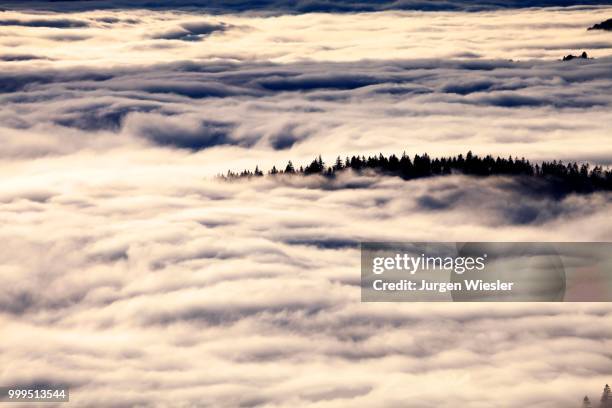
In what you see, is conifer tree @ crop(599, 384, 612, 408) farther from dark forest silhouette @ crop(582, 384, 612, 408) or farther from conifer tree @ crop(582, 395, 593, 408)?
conifer tree @ crop(582, 395, 593, 408)

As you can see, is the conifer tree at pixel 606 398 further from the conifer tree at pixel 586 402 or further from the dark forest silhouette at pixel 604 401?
the conifer tree at pixel 586 402

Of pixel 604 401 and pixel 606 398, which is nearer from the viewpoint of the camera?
pixel 604 401

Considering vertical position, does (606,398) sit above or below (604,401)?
above

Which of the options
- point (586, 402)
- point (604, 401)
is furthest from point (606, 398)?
point (586, 402)

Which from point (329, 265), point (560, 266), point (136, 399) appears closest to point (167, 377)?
point (136, 399)

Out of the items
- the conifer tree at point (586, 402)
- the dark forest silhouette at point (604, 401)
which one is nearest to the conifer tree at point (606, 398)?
the dark forest silhouette at point (604, 401)

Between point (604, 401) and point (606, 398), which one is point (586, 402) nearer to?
point (604, 401)

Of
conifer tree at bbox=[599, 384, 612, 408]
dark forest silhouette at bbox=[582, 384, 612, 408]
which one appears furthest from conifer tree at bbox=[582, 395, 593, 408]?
conifer tree at bbox=[599, 384, 612, 408]

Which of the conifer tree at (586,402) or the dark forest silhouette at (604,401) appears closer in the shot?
the conifer tree at (586,402)

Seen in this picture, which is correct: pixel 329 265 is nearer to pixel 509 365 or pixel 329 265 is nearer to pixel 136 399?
pixel 509 365

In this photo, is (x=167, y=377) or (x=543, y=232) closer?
(x=167, y=377)

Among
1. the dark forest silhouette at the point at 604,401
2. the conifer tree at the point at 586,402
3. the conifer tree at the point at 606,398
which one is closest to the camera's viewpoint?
the conifer tree at the point at 586,402
